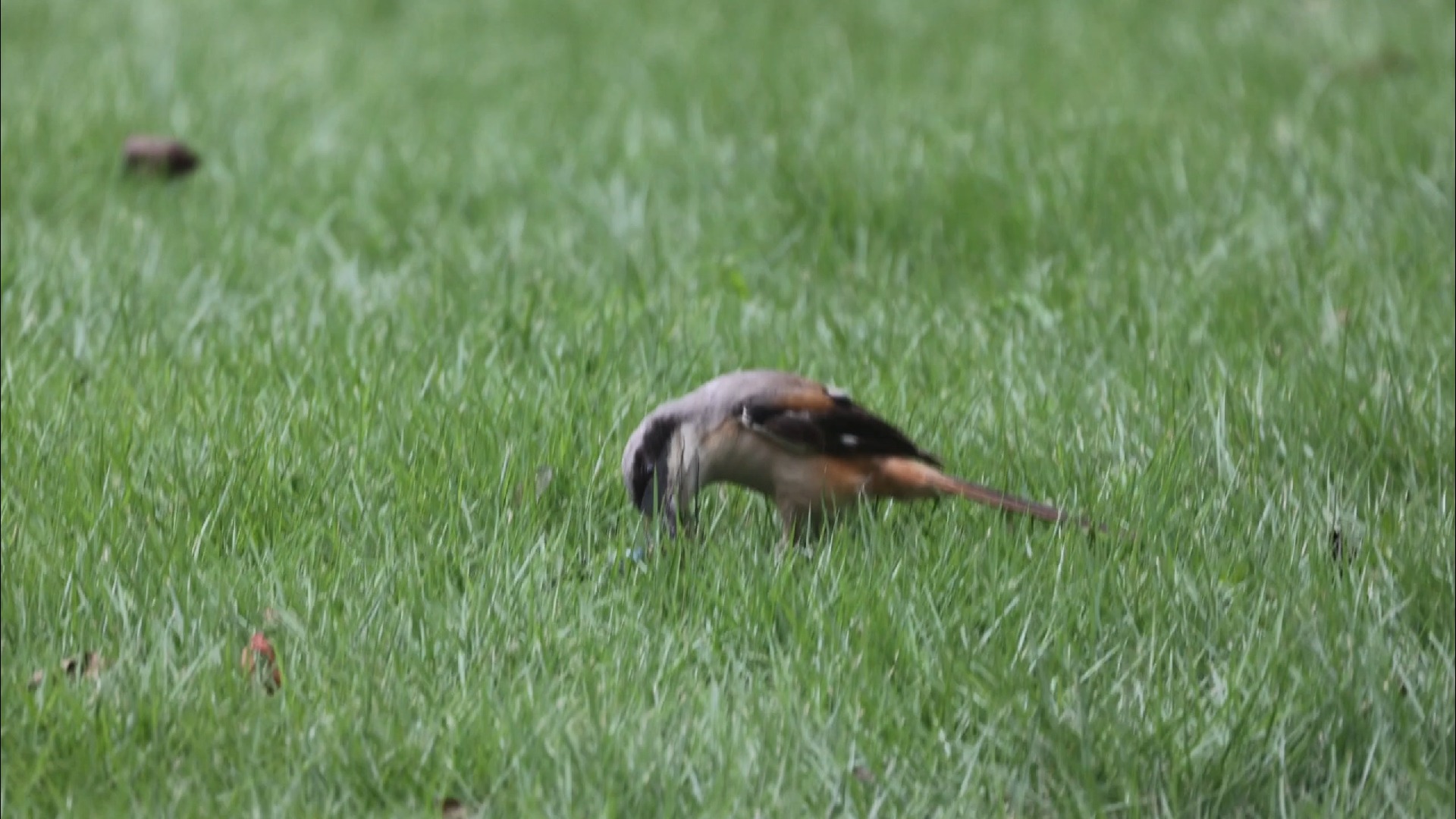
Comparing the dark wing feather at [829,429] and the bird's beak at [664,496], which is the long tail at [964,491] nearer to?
the dark wing feather at [829,429]

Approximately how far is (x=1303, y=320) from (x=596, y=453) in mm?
2076

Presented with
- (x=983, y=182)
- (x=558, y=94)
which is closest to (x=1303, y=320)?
(x=983, y=182)

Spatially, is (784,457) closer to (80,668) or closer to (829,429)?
(829,429)

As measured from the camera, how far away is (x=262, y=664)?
319 centimetres

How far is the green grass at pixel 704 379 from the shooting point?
9.76 ft

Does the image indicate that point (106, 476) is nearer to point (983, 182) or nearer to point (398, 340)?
point (398, 340)

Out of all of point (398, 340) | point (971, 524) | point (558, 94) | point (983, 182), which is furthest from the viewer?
point (558, 94)

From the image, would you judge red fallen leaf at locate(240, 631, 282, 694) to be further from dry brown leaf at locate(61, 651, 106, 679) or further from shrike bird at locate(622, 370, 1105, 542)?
shrike bird at locate(622, 370, 1105, 542)

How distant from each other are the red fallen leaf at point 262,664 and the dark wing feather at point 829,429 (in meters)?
1.02

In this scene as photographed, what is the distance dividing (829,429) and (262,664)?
1.20 meters

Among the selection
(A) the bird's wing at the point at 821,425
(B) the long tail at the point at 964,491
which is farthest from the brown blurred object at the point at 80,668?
(B) the long tail at the point at 964,491

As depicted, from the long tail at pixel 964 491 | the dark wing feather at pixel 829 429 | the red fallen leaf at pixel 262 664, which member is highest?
the dark wing feather at pixel 829 429

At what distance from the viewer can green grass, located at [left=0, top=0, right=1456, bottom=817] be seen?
297 cm

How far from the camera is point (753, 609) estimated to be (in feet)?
10.9
